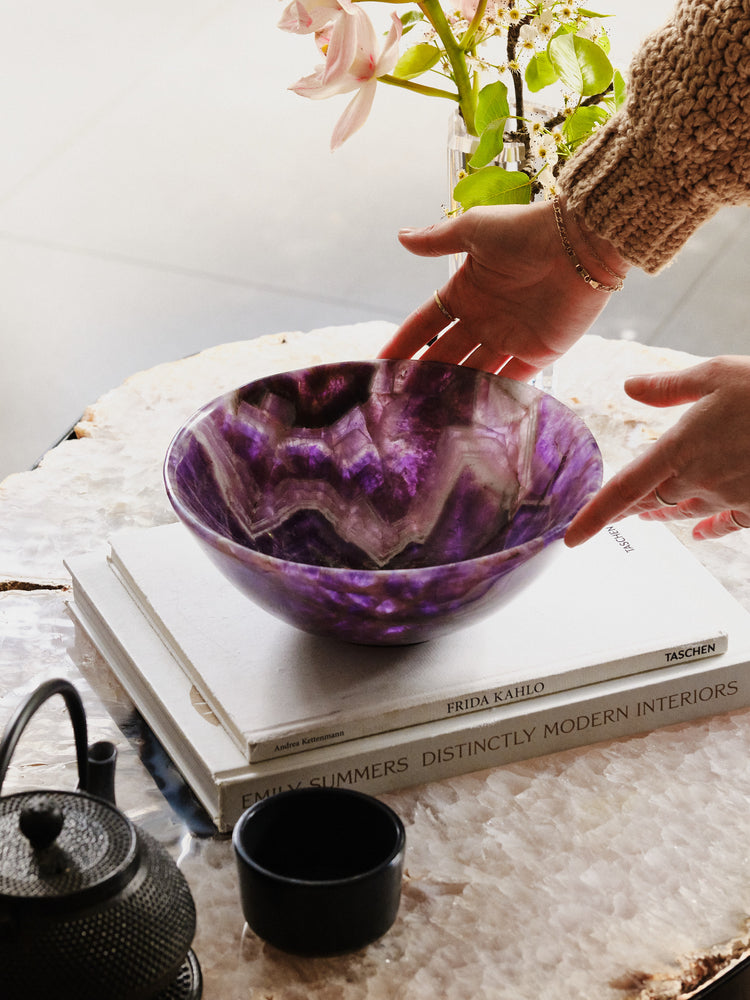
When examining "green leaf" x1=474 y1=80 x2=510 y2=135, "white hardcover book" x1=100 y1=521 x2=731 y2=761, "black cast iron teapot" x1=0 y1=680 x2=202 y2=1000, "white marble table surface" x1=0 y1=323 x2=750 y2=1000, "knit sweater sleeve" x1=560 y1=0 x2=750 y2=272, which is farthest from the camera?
"green leaf" x1=474 y1=80 x2=510 y2=135

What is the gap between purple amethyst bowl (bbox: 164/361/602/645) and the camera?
0.78 m

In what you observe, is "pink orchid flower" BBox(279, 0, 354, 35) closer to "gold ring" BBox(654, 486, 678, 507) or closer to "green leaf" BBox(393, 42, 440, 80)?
"green leaf" BBox(393, 42, 440, 80)

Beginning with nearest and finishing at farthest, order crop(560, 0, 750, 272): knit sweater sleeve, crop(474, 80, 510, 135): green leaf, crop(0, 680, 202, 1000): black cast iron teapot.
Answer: crop(0, 680, 202, 1000): black cast iron teapot, crop(560, 0, 750, 272): knit sweater sleeve, crop(474, 80, 510, 135): green leaf

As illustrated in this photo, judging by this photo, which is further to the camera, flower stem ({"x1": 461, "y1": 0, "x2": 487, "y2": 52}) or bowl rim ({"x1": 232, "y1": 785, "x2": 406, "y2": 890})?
flower stem ({"x1": 461, "y1": 0, "x2": 487, "y2": 52})

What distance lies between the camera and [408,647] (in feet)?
2.48

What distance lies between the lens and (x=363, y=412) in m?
0.89

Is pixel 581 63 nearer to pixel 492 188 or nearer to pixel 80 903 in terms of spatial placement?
pixel 492 188

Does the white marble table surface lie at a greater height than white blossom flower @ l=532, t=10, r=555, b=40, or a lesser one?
lesser

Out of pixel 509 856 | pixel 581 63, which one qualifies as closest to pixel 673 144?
pixel 581 63

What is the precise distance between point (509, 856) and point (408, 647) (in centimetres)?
15

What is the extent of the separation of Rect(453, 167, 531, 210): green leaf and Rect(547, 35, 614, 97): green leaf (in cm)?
8

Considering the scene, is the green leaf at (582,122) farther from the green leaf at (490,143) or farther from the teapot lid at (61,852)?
the teapot lid at (61,852)

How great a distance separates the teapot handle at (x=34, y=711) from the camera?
50 cm

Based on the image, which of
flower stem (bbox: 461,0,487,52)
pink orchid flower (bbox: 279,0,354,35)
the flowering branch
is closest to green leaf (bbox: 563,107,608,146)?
the flowering branch
